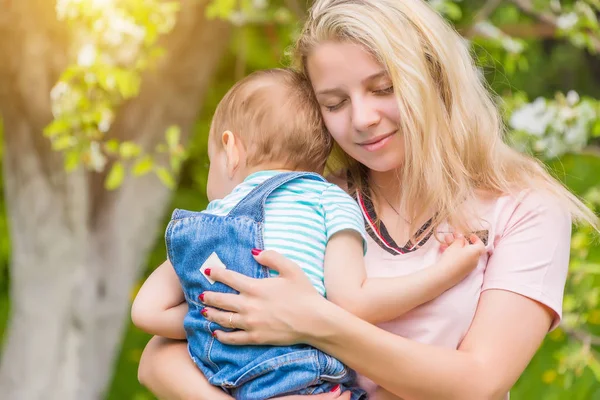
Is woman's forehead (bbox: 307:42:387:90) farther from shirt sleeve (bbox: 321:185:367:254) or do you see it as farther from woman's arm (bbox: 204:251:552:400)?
woman's arm (bbox: 204:251:552:400)

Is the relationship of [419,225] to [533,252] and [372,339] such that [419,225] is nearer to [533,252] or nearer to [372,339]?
[533,252]

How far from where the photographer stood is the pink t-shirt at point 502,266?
6.65ft

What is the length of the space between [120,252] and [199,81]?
1.07 metres

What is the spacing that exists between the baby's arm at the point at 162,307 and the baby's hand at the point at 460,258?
0.65m

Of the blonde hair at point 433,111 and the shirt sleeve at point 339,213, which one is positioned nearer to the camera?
the shirt sleeve at point 339,213

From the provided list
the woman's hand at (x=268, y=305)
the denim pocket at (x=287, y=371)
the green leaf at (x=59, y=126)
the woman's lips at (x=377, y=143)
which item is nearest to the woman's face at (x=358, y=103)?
the woman's lips at (x=377, y=143)

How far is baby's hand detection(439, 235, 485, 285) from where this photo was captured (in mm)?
1987

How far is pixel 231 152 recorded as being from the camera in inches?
84.3

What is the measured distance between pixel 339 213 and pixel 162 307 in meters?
0.51

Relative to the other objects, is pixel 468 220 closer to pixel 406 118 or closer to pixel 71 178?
pixel 406 118

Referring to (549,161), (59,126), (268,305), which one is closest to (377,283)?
(268,305)

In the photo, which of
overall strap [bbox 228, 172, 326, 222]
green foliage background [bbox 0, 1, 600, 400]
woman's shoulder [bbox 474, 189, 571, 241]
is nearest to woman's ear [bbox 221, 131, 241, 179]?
overall strap [bbox 228, 172, 326, 222]

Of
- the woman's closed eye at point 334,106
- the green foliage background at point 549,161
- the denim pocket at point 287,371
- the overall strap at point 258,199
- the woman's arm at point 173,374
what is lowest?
the green foliage background at point 549,161

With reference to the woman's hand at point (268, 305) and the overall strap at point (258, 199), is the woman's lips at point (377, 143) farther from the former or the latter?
the woman's hand at point (268, 305)
